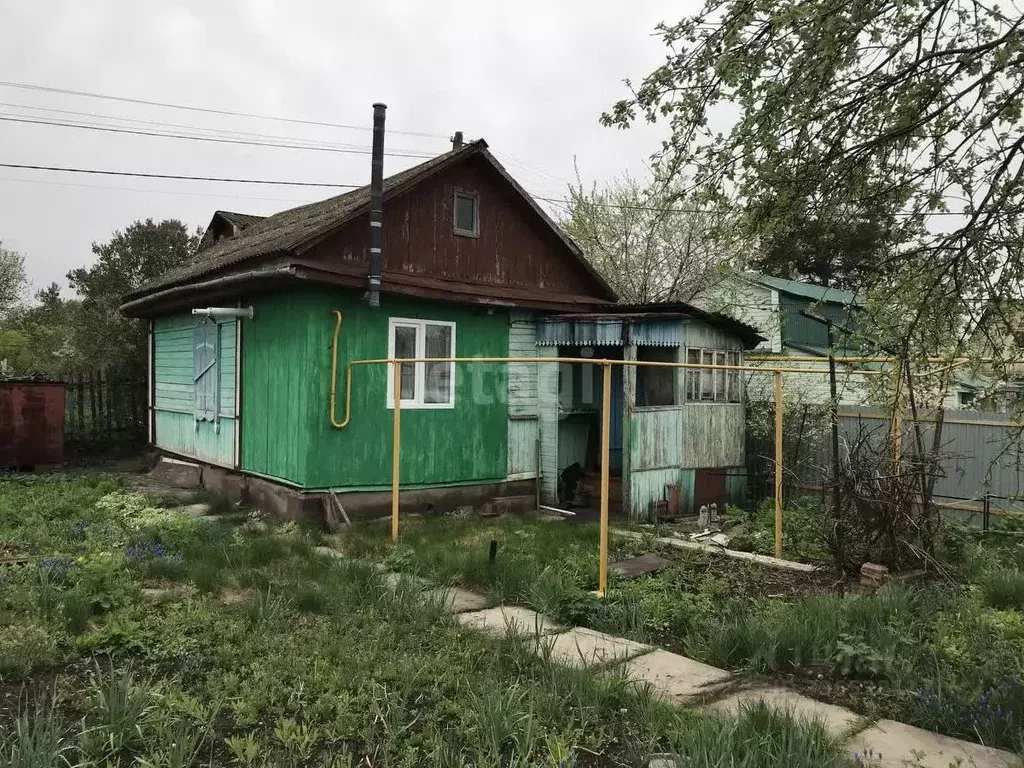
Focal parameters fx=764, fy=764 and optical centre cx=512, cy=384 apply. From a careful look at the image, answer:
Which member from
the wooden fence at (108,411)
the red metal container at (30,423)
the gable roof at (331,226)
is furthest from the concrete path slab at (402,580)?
the wooden fence at (108,411)

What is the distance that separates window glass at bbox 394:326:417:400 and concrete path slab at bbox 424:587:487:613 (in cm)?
400

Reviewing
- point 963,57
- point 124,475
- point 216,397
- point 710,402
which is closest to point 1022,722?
point 963,57

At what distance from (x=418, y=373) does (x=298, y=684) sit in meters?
6.17

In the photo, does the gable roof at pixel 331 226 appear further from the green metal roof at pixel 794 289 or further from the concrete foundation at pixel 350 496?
the green metal roof at pixel 794 289

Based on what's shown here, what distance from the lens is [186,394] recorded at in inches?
486

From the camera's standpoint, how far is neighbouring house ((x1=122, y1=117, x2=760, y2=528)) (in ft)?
30.1

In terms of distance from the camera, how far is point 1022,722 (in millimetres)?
3574

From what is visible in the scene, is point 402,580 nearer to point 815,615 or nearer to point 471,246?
point 815,615

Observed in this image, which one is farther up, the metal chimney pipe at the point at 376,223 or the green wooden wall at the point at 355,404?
the metal chimney pipe at the point at 376,223

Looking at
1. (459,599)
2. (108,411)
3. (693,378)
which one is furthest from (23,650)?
(108,411)

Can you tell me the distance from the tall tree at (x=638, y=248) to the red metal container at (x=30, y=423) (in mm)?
13784

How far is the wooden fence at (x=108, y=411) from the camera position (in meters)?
15.1

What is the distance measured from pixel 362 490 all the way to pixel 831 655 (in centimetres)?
614

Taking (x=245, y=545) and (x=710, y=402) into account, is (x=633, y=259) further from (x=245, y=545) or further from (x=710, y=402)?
(x=245, y=545)
